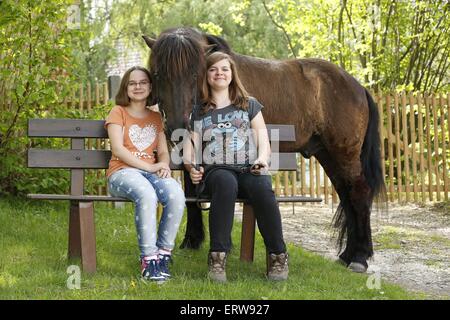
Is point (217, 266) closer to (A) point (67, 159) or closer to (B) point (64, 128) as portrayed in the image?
(A) point (67, 159)

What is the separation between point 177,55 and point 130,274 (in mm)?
1508

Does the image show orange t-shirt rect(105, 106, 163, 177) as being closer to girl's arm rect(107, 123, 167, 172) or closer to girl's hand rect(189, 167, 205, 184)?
girl's arm rect(107, 123, 167, 172)

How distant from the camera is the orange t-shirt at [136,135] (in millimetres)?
3912

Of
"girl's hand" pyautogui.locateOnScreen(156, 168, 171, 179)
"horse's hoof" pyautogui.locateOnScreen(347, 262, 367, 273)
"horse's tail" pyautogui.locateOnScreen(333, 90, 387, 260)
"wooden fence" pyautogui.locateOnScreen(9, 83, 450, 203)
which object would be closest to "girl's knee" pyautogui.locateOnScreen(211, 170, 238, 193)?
"girl's hand" pyautogui.locateOnScreen(156, 168, 171, 179)

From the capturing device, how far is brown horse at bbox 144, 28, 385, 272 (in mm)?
4914

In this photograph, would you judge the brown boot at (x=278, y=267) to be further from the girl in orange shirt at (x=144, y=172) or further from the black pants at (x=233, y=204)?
the girl in orange shirt at (x=144, y=172)

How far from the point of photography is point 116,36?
52.5 feet

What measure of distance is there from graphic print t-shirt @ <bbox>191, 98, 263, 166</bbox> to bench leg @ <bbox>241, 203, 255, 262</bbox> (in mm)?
728

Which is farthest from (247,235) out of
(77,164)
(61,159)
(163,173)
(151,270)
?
(61,159)

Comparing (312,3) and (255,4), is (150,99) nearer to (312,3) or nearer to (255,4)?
(312,3)

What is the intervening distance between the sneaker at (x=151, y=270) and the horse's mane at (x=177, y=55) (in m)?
1.21

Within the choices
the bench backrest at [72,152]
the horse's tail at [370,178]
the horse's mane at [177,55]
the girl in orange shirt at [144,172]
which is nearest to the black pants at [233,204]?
the girl in orange shirt at [144,172]

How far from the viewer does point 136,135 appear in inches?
155
